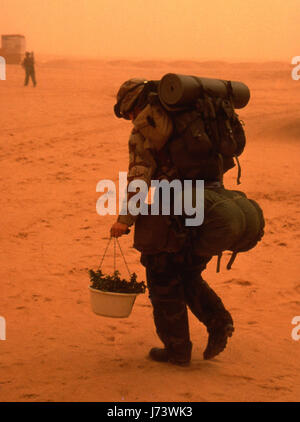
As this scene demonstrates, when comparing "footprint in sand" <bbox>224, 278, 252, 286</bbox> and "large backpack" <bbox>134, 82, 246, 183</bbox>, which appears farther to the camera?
"footprint in sand" <bbox>224, 278, 252, 286</bbox>

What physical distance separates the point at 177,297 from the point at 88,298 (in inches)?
77.4

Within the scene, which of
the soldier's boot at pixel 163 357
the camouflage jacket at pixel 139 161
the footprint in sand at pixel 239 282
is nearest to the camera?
the camouflage jacket at pixel 139 161

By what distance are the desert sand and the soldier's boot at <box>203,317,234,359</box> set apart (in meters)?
0.10

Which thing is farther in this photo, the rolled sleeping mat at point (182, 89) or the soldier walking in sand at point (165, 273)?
the soldier walking in sand at point (165, 273)

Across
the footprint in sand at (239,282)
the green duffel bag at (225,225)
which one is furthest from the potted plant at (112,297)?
the footprint in sand at (239,282)

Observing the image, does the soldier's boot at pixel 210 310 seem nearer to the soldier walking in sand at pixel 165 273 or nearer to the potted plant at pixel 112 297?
the soldier walking in sand at pixel 165 273

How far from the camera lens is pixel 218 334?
4.43 meters

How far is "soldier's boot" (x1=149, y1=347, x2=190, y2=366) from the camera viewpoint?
14.2 feet

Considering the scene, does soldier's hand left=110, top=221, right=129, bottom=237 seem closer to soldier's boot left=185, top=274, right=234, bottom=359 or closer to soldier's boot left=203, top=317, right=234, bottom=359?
soldier's boot left=185, top=274, right=234, bottom=359

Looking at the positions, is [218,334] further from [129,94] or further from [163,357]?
[129,94]

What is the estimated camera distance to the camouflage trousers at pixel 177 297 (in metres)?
4.17

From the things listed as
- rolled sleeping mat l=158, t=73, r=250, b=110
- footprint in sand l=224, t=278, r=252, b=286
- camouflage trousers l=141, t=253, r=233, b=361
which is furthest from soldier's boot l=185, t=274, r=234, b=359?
footprint in sand l=224, t=278, r=252, b=286

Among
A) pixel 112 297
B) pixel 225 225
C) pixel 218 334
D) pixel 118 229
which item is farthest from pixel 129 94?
pixel 218 334

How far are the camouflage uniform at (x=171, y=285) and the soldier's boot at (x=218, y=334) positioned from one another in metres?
0.01
